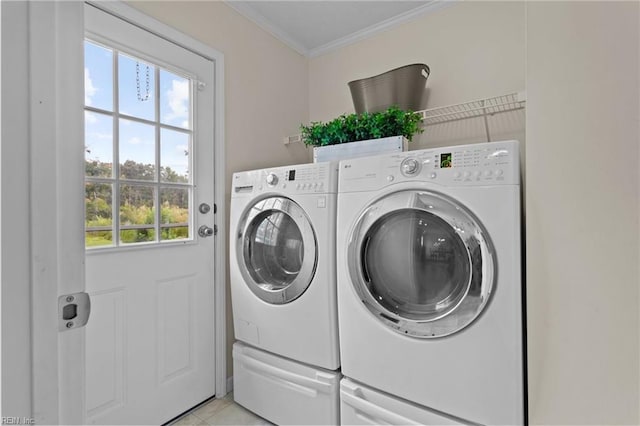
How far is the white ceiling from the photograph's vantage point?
1.95 meters

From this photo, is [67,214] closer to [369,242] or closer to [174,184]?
[369,242]

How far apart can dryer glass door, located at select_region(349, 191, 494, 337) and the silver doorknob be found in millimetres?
884

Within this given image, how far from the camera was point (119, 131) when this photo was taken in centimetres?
140

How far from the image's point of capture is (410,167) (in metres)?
1.15

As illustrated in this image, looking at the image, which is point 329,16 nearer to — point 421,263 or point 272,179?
point 272,179

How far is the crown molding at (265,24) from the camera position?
1.91m

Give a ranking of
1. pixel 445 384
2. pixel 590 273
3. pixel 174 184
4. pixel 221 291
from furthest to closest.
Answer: pixel 221 291 < pixel 174 184 < pixel 445 384 < pixel 590 273

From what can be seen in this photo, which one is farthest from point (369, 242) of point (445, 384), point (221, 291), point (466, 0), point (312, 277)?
point (466, 0)

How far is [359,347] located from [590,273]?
813 millimetres

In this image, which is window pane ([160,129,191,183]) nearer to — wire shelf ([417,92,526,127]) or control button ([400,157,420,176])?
control button ([400,157,420,176])

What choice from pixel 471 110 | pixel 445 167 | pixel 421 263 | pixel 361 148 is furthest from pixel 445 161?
pixel 471 110

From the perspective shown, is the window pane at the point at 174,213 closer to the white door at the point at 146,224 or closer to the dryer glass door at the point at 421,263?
the white door at the point at 146,224

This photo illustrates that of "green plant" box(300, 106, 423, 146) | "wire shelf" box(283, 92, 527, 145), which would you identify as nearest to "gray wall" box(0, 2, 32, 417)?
"green plant" box(300, 106, 423, 146)

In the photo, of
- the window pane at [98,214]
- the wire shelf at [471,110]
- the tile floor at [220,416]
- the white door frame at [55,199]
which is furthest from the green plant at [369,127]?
the tile floor at [220,416]
